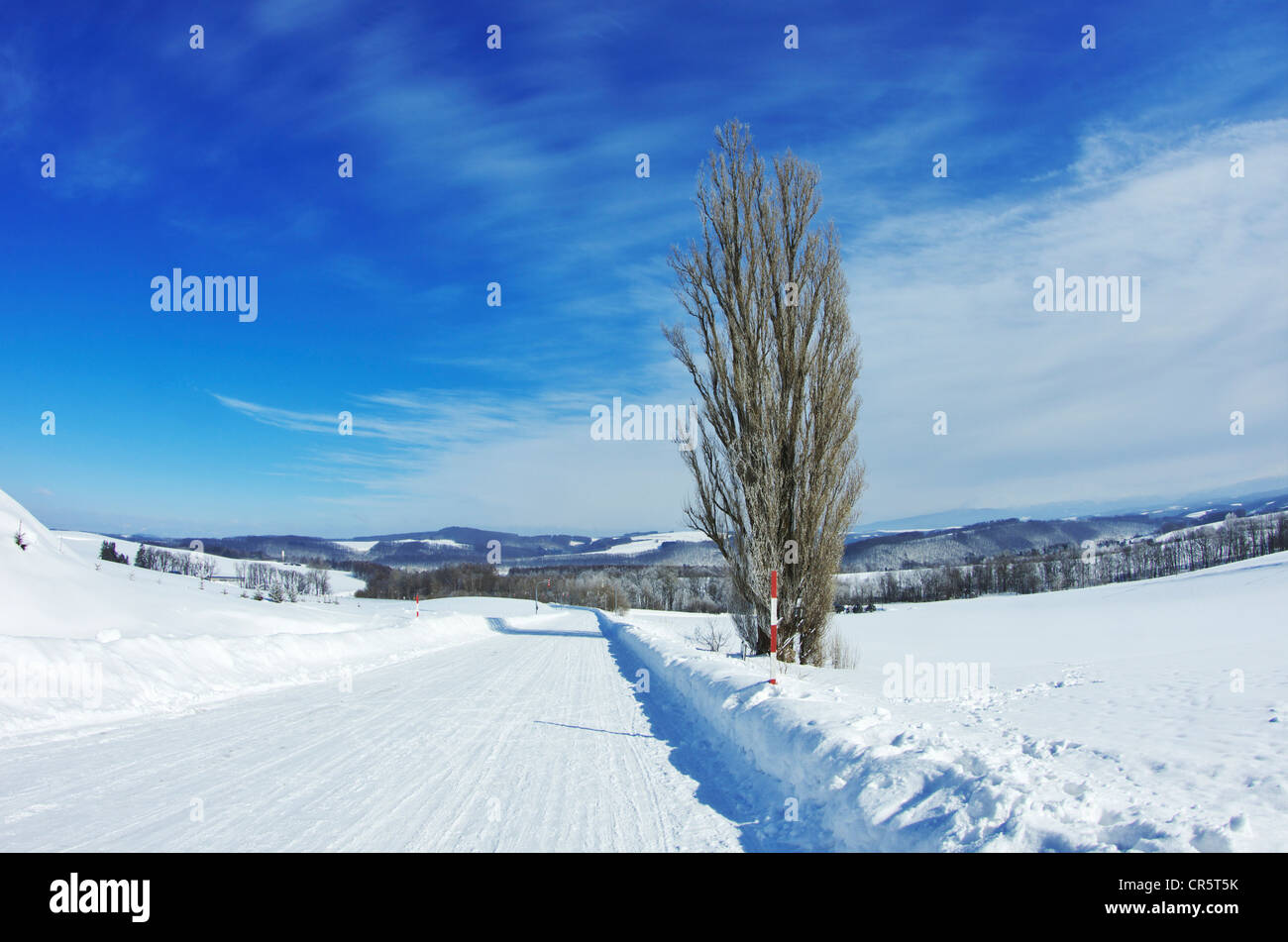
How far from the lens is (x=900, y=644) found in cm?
2747

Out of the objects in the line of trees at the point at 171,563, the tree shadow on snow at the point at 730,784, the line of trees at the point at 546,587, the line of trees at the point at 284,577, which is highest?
the tree shadow on snow at the point at 730,784

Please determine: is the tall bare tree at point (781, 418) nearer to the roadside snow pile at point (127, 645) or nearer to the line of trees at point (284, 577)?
the roadside snow pile at point (127, 645)

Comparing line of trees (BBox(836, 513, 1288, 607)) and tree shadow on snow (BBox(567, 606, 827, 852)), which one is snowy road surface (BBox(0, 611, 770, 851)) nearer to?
tree shadow on snow (BBox(567, 606, 827, 852))

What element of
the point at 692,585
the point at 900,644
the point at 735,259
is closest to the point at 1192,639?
the point at 900,644

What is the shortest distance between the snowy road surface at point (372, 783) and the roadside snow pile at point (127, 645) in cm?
108

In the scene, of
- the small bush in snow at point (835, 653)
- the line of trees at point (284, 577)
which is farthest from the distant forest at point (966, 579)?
the small bush in snow at point (835, 653)

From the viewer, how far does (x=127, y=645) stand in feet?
33.8

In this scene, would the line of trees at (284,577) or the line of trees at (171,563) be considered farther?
the line of trees at (284,577)

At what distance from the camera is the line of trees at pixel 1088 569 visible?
105000 mm

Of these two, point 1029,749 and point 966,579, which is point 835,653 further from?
point 966,579

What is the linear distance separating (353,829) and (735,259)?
15.0m

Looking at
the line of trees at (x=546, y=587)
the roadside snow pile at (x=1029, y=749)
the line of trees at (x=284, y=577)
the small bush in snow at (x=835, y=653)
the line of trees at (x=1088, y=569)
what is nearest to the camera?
the roadside snow pile at (x=1029, y=749)

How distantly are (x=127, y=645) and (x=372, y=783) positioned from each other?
289 inches
